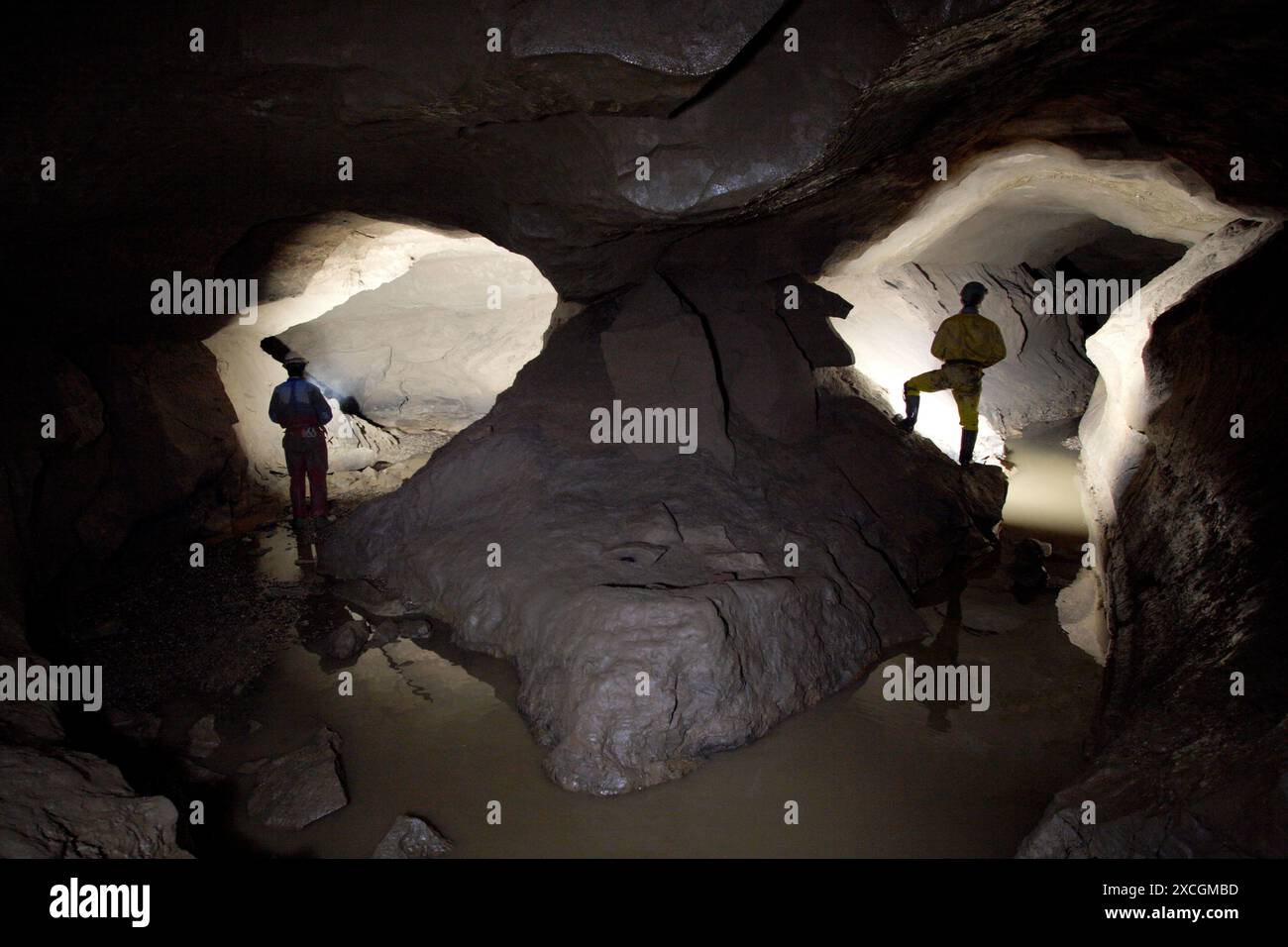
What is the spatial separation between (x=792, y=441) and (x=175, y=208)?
451 cm

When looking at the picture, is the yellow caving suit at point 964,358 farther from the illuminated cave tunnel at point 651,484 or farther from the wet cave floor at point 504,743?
the wet cave floor at point 504,743

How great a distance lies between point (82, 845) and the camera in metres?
2.26

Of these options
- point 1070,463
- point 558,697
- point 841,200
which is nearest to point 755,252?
point 841,200

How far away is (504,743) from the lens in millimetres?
3771

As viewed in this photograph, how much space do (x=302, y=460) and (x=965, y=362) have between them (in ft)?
20.2

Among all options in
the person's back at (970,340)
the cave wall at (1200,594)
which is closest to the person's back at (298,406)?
the person's back at (970,340)

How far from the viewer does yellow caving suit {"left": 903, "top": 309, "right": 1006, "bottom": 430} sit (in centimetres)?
702

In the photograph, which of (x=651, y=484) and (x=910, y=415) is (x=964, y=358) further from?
(x=651, y=484)

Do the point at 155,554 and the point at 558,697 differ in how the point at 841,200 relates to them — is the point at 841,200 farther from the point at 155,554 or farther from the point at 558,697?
the point at 155,554

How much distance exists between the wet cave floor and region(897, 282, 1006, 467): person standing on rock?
7.17ft

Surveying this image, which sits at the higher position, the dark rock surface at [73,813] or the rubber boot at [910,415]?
the rubber boot at [910,415]

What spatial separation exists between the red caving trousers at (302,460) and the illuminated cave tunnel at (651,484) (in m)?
0.40

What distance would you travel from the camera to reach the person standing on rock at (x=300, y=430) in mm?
6875

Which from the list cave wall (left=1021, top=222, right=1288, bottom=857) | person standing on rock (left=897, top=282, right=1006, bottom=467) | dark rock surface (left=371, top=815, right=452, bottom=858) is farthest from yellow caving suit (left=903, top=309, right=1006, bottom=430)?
dark rock surface (left=371, top=815, right=452, bottom=858)
